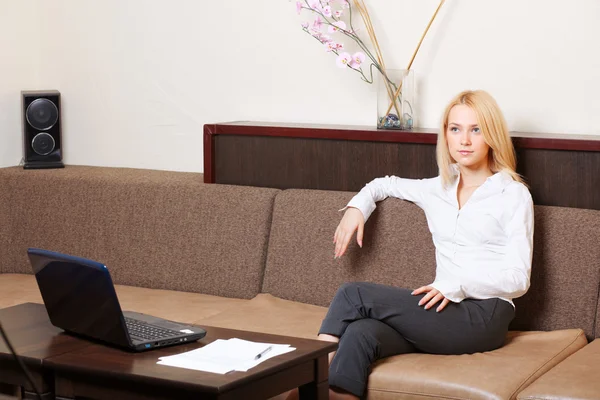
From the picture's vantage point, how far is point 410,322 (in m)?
2.60

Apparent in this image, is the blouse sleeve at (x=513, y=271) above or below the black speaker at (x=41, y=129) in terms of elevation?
below

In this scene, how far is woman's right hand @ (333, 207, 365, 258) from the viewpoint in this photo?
9.81 feet

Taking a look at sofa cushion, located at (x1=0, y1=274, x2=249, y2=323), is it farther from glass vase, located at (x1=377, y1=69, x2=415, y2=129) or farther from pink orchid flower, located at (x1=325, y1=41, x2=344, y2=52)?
pink orchid flower, located at (x1=325, y1=41, x2=344, y2=52)

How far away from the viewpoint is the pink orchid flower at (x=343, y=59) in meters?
3.36

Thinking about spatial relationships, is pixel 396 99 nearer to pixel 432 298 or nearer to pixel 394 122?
pixel 394 122

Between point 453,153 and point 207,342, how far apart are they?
41.9 inches

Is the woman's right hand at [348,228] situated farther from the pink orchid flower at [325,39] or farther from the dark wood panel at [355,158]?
the pink orchid flower at [325,39]

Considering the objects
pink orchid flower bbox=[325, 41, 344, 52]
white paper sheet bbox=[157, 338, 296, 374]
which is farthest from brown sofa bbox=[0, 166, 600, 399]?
pink orchid flower bbox=[325, 41, 344, 52]

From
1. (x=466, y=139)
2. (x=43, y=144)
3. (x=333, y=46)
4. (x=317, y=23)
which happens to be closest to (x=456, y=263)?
(x=466, y=139)

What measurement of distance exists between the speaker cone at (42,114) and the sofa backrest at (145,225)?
0.77ft

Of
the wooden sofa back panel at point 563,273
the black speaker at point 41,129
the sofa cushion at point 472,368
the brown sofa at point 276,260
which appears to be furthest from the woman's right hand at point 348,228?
the black speaker at point 41,129

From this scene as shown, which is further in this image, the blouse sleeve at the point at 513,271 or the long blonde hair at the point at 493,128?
the long blonde hair at the point at 493,128

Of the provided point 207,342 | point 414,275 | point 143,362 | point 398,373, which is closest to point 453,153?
point 414,275

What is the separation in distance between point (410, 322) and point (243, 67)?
158cm
